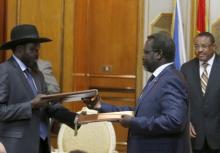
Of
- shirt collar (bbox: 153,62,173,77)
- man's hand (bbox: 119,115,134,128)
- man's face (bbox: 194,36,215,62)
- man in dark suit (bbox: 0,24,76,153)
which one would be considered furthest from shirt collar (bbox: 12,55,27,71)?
man's face (bbox: 194,36,215,62)

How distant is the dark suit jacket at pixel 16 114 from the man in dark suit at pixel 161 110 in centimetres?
61

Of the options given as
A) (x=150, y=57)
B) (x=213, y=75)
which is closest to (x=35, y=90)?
(x=150, y=57)

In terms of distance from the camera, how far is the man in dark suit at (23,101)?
10.6ft

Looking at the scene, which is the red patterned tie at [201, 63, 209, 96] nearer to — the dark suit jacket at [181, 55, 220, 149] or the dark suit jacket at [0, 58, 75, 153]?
the dark suit jacket at [181, 55, 220, 149]

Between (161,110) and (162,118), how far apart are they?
3.5 inches

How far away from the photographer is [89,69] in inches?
254

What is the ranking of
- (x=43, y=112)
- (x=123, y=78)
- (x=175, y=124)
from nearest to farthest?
(x=175, y=124) < (x=43, y=112) < (x=123, y=78)

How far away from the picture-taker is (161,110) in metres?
3.13

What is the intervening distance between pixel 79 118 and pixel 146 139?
496mm

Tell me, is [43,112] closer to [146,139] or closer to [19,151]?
[19,151]

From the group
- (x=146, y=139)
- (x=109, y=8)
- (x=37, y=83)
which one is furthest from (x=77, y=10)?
(x=146, y=139)

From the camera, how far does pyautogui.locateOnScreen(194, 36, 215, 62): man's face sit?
4.77 m

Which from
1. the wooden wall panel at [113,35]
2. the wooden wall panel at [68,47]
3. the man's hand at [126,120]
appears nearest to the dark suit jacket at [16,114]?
the man's hand at [126,120]

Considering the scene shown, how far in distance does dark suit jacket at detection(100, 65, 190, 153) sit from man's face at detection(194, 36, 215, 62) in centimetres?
159
